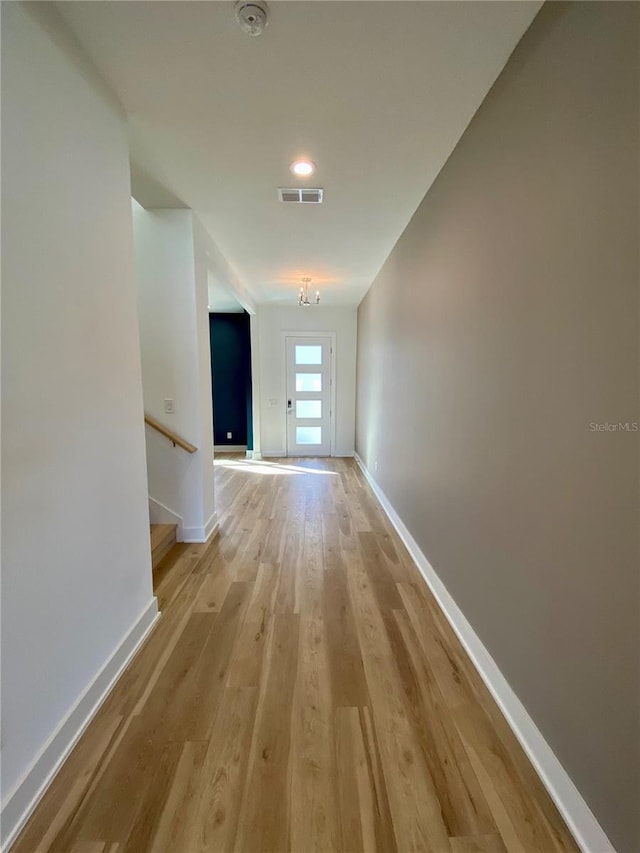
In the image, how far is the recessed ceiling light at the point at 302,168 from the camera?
6.66 ft

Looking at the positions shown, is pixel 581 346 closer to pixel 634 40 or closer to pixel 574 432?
pixel 574 432

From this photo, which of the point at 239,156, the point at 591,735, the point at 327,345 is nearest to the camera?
the point at 591,735

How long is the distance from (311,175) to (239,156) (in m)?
0.44

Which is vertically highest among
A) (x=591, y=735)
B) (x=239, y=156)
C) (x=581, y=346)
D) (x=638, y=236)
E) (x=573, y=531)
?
(x=239, y=156)

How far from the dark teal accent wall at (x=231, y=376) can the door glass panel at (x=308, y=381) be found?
3.03 ft

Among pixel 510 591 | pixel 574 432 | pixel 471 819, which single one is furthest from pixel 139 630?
pixel 574 432

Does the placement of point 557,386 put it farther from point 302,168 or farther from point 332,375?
point 332,375

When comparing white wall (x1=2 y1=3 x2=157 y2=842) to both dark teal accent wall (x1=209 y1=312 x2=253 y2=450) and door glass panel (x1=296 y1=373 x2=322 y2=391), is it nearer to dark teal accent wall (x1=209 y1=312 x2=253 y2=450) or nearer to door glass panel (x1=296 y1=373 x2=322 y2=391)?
door glass panel (x1=296 y1=373 x2=322 y2=391)

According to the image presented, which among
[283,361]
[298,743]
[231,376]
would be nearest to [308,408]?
[283,361]

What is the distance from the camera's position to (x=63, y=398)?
1.26 metres

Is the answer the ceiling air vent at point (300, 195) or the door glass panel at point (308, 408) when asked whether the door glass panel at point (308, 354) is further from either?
the ceiling air vent at point (300, 195)

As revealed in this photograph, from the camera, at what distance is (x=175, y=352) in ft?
9.07

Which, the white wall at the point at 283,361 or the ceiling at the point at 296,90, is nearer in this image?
the ceiling at the point at 296,90

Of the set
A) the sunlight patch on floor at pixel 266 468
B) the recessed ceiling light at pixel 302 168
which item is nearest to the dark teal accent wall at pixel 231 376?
the sunlight patch on floor at pixel 266 468
